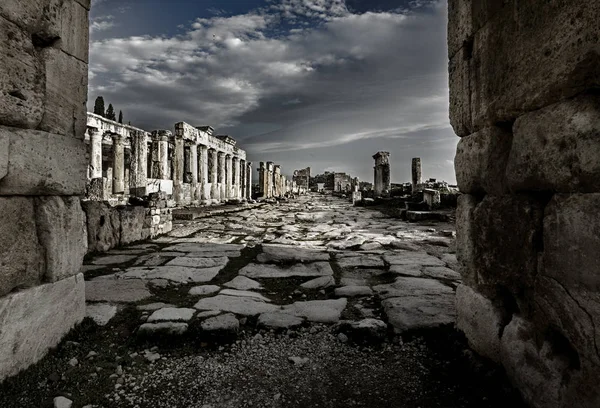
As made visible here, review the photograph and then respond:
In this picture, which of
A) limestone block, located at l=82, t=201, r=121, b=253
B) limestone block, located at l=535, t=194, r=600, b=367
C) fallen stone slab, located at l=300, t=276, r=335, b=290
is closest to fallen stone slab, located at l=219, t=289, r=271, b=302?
fallen stone slab, located at l=300, t=276, r=335, b=290

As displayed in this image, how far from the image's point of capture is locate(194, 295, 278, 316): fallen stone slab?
2854mm

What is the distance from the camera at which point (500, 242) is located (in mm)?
1892

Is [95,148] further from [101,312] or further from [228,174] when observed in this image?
→ [101,312]

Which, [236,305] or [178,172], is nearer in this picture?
[236,305]

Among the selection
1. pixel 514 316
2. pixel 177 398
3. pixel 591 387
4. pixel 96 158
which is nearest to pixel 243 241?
pixel 177 398

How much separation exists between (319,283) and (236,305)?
1046 mm

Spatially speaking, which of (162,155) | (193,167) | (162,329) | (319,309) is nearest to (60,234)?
(162,329)

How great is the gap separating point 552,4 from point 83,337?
10.6 feet

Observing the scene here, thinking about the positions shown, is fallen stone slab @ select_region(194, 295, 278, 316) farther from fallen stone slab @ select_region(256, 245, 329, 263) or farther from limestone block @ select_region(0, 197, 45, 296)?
fallen stone slab @ select_region(256, 245, 329, 263)

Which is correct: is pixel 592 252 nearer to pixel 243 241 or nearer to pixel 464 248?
pixel 464 248

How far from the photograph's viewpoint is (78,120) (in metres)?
2.57

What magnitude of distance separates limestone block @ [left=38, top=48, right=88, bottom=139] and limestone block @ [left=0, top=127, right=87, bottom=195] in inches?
3.3

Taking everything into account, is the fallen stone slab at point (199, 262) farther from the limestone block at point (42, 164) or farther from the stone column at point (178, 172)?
the stone column at point (178, 172)

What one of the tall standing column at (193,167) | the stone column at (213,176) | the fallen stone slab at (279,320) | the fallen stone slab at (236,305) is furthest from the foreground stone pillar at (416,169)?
the fallen stone slab at (279,320)
